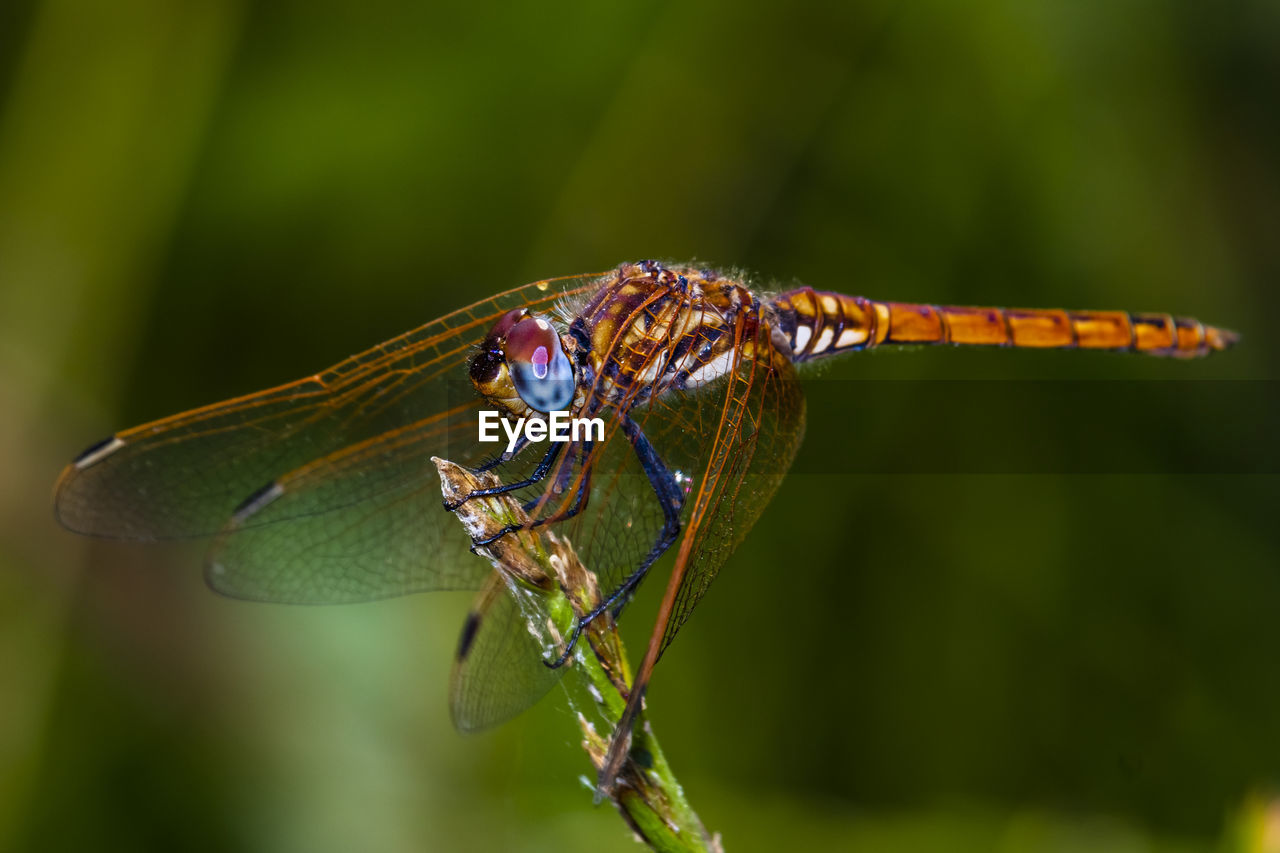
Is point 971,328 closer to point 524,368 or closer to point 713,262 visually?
point 713,262

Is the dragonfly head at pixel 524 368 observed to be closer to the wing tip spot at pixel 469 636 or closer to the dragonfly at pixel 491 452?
the dragonfly at pixel 491 452

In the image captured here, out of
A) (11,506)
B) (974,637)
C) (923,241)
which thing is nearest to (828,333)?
(923,241)

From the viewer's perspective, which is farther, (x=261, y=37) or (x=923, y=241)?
(x=923, y=241)

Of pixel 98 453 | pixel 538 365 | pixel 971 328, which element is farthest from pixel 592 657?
pixel 971 328

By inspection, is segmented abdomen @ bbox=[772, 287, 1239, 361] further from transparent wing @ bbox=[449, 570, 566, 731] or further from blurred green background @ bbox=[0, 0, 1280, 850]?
transparent wing @ bbox=[449, 570, 566, 731]

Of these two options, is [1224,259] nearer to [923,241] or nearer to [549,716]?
[923,241]

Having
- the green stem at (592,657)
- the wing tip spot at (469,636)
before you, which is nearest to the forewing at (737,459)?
the green stem at (592,657)

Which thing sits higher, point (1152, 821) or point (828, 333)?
point (828, 333)
